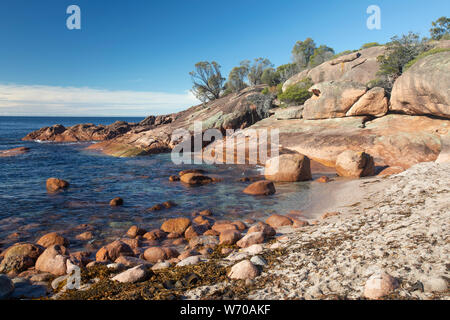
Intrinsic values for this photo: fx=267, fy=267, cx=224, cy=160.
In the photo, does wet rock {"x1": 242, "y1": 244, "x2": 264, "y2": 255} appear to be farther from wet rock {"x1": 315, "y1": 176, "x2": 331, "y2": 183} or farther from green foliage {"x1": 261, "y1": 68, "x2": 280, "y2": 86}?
green foliage {"x1": 261, "y1": 68, "x2": 280, "y2": 86}

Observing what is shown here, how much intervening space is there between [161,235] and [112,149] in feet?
78.8

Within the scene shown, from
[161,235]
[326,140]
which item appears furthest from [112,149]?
[161,235]

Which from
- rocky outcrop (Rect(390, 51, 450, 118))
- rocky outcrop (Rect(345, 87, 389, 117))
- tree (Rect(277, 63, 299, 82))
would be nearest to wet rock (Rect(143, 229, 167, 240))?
rocky outcrop (Rect(390, 51, 450, 118))

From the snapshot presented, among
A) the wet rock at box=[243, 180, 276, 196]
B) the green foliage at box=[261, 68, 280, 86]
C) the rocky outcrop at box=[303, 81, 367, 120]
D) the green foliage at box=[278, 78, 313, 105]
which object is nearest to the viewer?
the wet rock at box=[243, 180, 276, 196]

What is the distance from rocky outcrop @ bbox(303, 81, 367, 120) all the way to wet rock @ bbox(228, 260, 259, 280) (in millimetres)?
18095

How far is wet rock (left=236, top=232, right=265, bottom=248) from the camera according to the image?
6.46 metres

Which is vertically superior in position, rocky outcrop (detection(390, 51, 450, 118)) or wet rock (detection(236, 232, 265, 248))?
rocky outcrop (detection(390, 51, 450, 118))

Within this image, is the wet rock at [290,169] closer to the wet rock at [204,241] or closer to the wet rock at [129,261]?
the wet rock at [204,241]

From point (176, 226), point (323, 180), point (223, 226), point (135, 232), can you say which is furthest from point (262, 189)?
point (135, 232)

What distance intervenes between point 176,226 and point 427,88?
1483cm

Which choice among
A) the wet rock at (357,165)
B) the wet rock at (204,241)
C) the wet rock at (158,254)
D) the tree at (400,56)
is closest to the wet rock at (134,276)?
the wet rock at (158,254)

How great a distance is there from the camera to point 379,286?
3.34 m

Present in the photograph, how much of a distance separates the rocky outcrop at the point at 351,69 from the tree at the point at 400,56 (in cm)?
313
